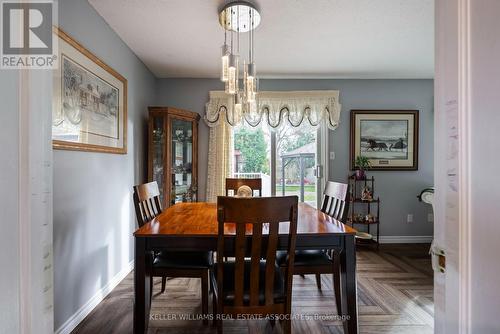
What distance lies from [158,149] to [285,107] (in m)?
1.76

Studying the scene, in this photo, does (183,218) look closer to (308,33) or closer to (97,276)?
(97,276)

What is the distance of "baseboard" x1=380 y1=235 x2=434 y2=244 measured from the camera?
3.76 metres

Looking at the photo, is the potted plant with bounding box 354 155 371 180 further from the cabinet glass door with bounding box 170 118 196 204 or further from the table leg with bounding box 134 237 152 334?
the table leg with bounding box 134 237 152 334

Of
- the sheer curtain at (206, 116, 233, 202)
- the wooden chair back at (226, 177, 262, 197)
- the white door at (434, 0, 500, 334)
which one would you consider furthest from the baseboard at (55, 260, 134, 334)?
the white door at (434, 0, 500, 334)

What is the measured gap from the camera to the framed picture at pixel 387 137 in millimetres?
3736

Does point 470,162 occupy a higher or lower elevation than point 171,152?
lower

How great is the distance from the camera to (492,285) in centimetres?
47

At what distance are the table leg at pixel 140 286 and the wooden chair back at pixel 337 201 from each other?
1373 millimetres

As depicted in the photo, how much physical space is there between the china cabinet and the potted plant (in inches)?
87.7

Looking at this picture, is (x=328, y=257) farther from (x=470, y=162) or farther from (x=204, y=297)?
(x=470, y=162)

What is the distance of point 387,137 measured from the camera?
3.74 metres

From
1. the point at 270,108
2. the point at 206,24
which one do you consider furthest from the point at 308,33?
the point at 270,108

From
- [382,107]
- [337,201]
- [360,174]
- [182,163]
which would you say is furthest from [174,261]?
[382,107]

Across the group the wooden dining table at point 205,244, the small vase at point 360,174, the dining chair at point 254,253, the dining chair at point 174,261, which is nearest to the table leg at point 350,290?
the wooden dining table at point 205,244
